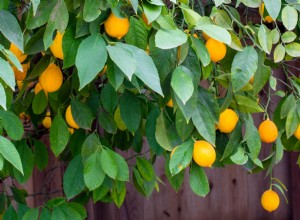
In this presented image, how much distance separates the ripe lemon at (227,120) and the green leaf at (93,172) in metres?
0.26

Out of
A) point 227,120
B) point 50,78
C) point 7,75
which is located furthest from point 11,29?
point 227,120

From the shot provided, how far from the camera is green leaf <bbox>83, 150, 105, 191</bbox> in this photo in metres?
1.30

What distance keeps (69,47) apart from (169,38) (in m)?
0.20

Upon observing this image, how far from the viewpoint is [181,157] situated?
1.18 m

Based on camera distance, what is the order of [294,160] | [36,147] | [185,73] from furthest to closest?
1. [294,160]
2. [36,147]
3. [185,73]

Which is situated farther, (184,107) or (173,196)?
(173,196)

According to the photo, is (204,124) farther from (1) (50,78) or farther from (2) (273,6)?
(1) (50,78)

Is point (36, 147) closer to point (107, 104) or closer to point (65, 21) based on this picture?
point (107, 104)

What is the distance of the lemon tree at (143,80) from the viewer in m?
1.06

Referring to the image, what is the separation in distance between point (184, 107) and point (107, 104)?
0.40m

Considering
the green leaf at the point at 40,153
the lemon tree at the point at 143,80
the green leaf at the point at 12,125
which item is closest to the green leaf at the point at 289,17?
the lemon tree at the point at 143,80

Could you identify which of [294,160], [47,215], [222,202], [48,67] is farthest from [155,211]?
[48,67]

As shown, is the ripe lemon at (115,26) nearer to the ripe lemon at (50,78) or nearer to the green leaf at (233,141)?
the ripe lemon at (50,78)

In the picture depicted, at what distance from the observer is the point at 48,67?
54.3 inches
